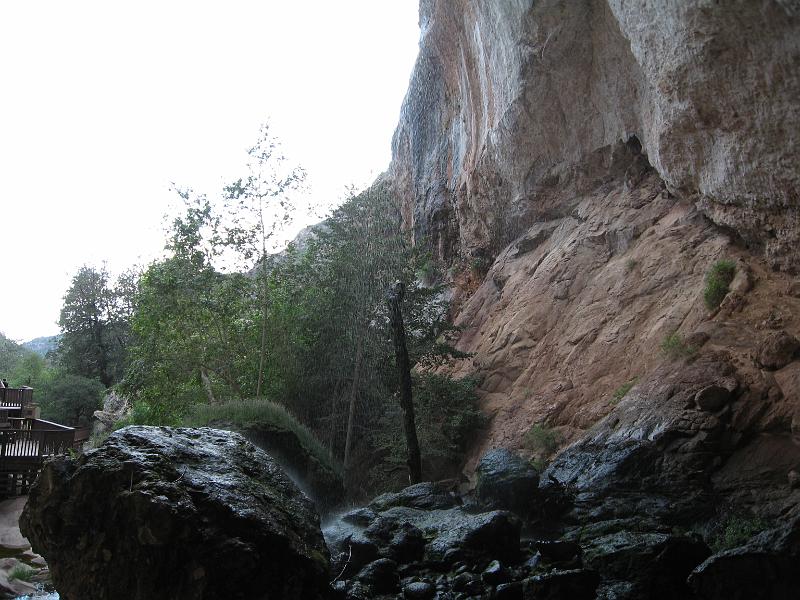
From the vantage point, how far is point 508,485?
10.3m

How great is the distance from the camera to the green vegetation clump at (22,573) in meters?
Result: 10.6

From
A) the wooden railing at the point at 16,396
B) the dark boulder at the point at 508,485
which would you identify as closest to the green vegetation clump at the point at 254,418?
the dark boulder at the point at 508,485

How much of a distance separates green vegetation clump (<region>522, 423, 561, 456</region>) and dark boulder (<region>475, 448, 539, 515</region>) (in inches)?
114

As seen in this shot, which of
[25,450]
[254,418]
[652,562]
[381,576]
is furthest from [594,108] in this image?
[25,450]

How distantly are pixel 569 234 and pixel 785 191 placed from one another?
27.0 ft

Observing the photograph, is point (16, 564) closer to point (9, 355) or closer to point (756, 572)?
point (756, 572)

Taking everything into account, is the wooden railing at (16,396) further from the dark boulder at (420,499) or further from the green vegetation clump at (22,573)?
the dark boulder at (420,499)

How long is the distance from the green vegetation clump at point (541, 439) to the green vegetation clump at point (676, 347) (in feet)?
9.57

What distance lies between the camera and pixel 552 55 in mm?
16984

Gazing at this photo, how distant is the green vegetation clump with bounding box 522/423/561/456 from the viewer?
13.6 meters

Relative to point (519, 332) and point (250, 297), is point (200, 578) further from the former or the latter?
point (250, 297)

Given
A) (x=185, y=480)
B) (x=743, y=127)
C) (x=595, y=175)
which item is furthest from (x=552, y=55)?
(x=185, y=480)

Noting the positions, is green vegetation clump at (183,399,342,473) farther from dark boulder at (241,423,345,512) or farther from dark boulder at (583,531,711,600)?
dark boulder at (583,531,711,600)

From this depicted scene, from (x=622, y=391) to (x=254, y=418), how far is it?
7771mm
